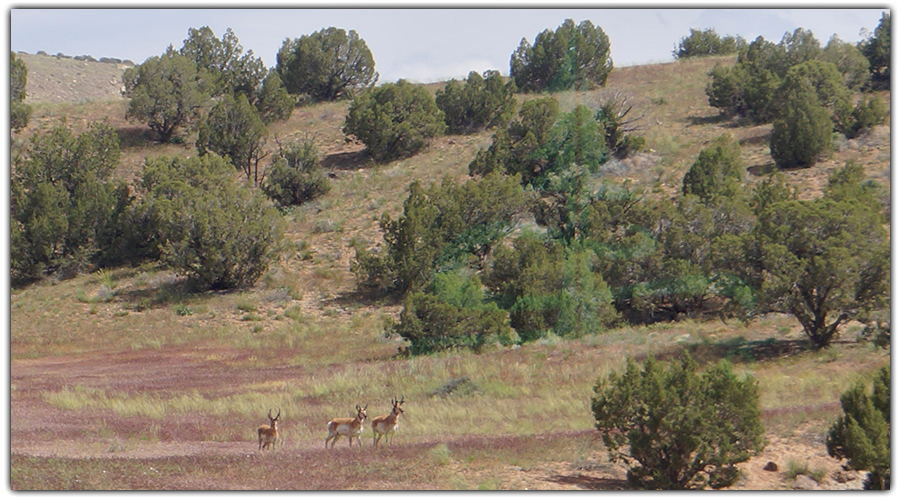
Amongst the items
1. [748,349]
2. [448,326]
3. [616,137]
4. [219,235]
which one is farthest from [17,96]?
[748,349]

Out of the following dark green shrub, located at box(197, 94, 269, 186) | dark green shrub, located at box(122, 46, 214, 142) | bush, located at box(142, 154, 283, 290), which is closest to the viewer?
bush, located at box(142, 154, 283, 290)

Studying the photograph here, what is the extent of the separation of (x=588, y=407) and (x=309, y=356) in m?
11.1

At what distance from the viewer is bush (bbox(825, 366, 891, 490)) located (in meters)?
10.3

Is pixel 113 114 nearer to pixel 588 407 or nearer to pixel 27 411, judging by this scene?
pixel 27 411

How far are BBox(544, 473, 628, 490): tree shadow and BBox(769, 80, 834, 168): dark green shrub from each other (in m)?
29.7

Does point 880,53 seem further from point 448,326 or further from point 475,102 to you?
point 448,326

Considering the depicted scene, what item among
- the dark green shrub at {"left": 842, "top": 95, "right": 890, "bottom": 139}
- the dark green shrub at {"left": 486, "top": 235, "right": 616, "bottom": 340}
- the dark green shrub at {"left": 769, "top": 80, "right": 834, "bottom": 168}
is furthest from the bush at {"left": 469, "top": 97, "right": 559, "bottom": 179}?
the dark green shrub at {"left": 842, "top": 95, "right": 890, "bottom": 139}

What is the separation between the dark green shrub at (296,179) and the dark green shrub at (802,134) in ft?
68.9

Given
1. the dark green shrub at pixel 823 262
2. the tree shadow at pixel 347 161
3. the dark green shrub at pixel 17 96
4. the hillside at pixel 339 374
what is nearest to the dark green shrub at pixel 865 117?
the hillside at pixel 339 374

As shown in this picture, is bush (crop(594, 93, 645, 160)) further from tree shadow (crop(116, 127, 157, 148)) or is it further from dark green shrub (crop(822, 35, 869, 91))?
tree shadow (crop(116, 127, 157, 148))

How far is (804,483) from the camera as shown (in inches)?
427

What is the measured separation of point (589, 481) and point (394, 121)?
37958 millimetres

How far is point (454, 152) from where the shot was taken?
152ft

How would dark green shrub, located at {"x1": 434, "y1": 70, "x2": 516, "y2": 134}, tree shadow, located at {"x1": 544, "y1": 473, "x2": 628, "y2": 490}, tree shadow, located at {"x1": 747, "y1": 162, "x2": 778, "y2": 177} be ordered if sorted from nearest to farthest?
tree shadow, located at {"x1": 544, "y1": 473, "x2": 628, "y2": 490} → tree shadow, located at {"x1": 747, "y1": 162, "x2": 778, "y2": 177} → dark green shrub, located at {"x1": 434, "y1": 70, "x2": 516, "y2": 134}
